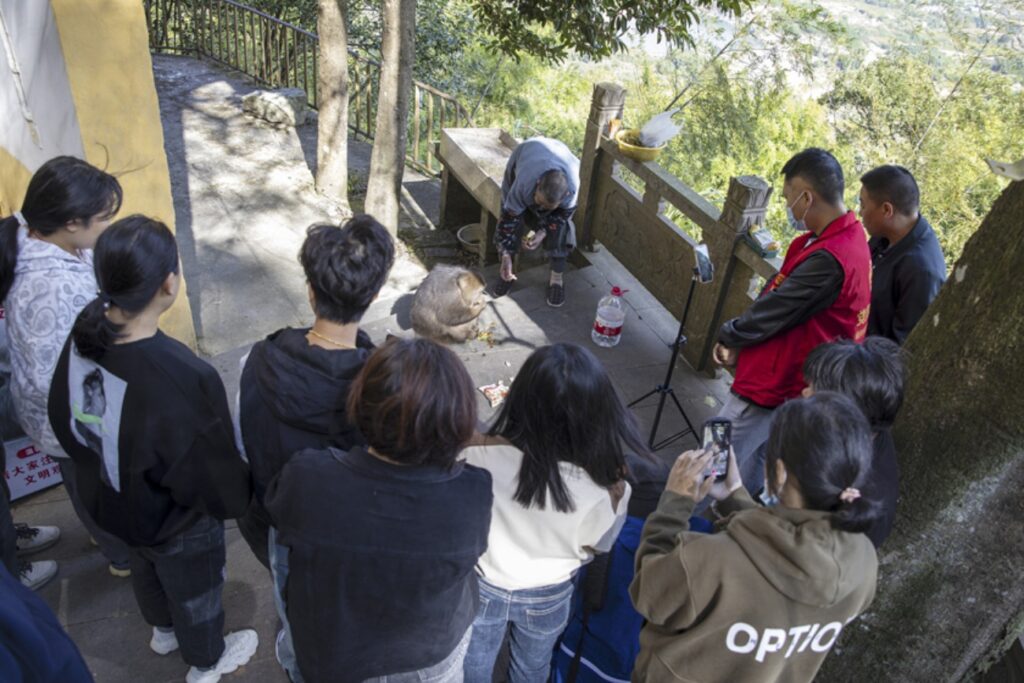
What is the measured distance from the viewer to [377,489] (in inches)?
70.5

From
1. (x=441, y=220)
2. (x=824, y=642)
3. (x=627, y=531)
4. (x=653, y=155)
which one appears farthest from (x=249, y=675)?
(x=441, y=220)

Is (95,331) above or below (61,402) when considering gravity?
above

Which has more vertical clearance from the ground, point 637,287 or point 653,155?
point 653,155

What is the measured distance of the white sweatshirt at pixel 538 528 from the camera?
2.10 meters

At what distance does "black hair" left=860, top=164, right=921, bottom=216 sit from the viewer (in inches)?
141

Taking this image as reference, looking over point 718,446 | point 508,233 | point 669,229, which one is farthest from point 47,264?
point 669,229

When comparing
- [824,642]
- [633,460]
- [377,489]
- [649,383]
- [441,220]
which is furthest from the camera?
[441,220]

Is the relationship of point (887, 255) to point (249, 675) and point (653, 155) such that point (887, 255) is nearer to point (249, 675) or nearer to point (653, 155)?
point (653, 155)

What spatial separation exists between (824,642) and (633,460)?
0.73m

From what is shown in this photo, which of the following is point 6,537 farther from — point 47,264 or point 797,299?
point 797,299

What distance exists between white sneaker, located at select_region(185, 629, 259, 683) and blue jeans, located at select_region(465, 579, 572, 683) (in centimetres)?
103

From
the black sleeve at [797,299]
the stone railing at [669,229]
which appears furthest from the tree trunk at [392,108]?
the black sleeve at [797,299]

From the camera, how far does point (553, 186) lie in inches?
217

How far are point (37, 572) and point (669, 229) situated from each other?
434 cm
